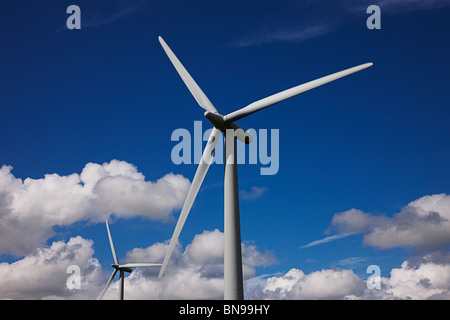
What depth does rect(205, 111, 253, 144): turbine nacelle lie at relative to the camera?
1058 inches

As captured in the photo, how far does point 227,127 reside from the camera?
Result: 2755 centimetres

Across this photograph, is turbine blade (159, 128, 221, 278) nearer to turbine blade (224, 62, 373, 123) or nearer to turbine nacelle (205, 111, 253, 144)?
turbine nacelle (205, 111, 253, 144)

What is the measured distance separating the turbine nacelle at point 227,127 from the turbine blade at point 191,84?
2.11 metres

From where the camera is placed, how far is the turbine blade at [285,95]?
2584 cm

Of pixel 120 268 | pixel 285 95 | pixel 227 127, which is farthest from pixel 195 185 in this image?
pixel 120 268

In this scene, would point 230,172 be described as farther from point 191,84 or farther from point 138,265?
point 138,265

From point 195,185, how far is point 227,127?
14.6ft

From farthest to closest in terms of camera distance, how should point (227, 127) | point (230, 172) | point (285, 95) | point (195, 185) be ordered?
point (227, 127) → point (195, 185) → point (285, 95) → point (230, 172)

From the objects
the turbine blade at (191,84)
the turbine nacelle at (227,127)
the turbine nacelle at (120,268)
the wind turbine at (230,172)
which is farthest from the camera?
the turbine nacelle at (120,268)

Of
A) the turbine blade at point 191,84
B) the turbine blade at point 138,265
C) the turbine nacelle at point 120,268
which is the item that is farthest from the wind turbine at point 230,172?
the turbine nacelle at point 120,268

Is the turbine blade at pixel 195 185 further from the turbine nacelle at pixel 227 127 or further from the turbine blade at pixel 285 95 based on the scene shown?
the turbine blade at pixel 285 95

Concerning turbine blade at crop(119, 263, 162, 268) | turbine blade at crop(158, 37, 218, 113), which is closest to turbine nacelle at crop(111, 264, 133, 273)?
turbine blade at crop(119, 263, 162, 268)
